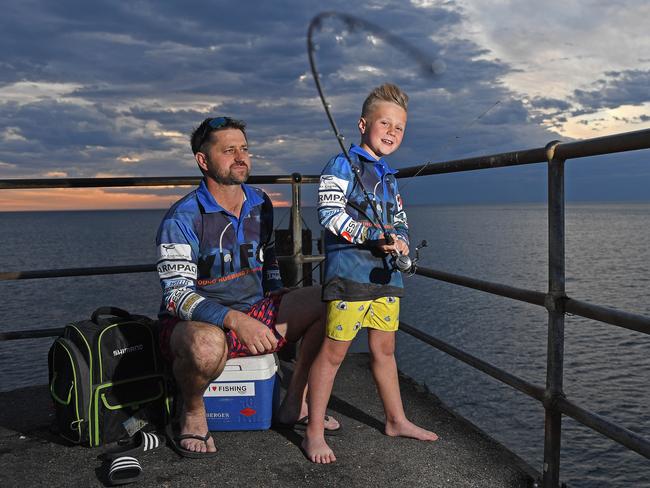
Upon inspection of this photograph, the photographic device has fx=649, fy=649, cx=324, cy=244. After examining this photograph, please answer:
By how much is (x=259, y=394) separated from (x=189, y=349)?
52cm

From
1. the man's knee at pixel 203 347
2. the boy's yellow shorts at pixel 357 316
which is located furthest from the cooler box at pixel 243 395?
the boy's yellow shorts at pixel 357 316

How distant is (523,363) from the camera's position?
2486cm

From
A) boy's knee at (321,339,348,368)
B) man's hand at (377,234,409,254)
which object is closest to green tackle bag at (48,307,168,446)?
boy's knee at (321,339,348,368)

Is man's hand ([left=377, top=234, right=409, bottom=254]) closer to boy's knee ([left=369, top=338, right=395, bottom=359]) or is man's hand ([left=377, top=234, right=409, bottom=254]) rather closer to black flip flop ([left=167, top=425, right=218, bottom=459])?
boy's knee ([left=369, top=338, right=395, bottom=359])

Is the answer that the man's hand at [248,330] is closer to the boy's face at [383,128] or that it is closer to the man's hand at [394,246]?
the man's hand at [394,246]

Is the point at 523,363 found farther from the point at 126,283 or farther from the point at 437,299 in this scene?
the point at 126,283

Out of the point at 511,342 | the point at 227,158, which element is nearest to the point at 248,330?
the point at 227,158

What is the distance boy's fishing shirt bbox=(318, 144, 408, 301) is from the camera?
279 cm

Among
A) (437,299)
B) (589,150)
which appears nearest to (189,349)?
(589,150)

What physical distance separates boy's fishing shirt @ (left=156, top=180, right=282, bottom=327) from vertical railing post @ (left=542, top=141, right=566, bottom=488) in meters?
1.41

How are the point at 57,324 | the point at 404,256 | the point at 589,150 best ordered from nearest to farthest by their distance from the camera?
1. the point at 589,150
2. the point at 404,256
3. the point at 57,324

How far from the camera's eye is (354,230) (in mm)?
2768

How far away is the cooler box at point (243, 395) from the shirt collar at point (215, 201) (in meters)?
0.74

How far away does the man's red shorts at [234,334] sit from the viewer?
3135 mm
